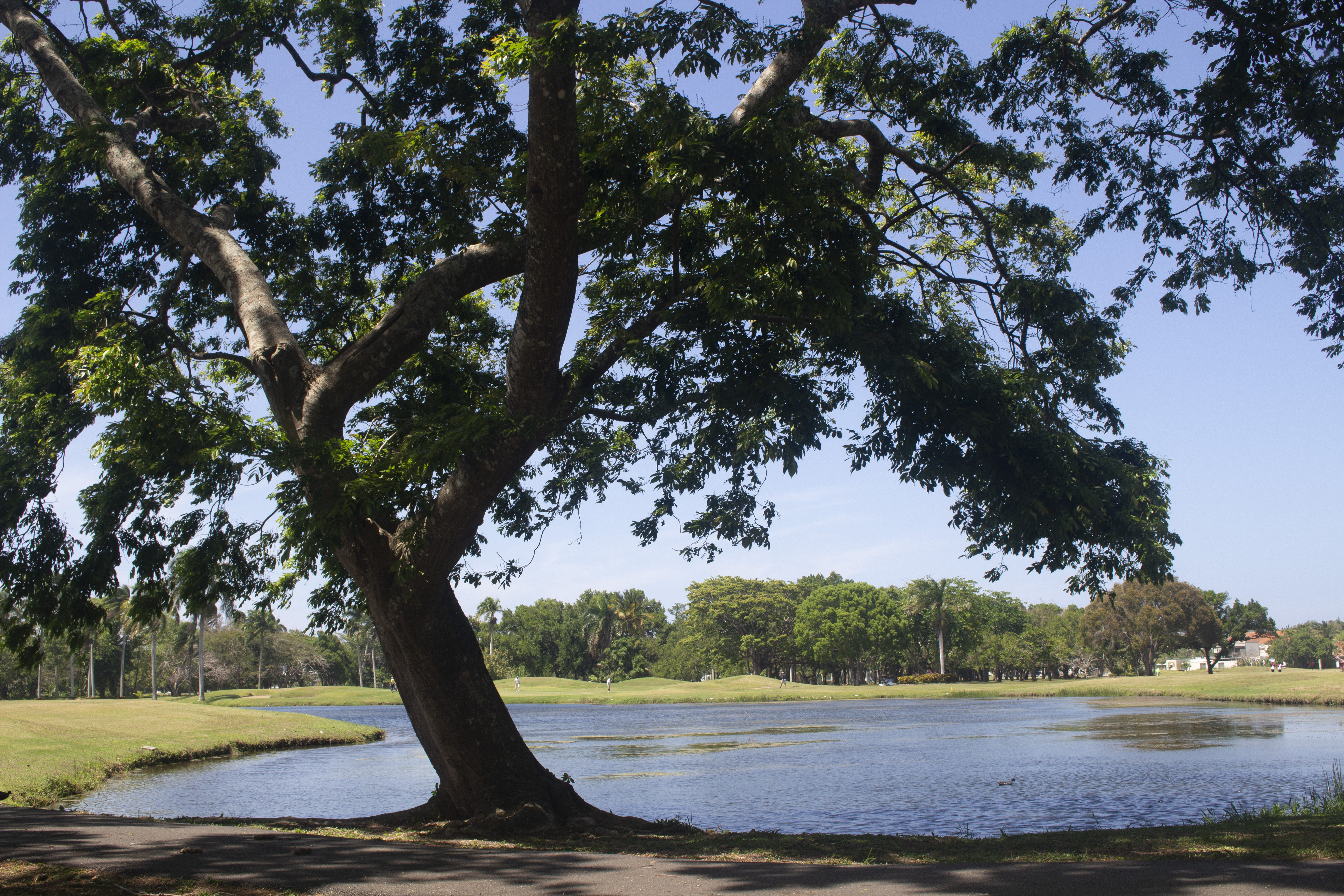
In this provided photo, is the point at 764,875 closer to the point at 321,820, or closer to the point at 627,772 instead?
the point at 321,820

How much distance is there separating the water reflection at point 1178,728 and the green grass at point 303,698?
62771 mm

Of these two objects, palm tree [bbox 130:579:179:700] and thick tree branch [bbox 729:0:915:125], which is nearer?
thick tree branch [bbox 729:0:915:125]

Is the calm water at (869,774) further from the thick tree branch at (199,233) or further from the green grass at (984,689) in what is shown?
the thick tree branch at (199,233)

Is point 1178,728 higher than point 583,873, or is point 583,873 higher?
point 583,873

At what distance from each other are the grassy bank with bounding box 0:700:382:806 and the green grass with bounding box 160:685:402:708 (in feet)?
116

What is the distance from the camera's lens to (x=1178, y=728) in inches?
1242

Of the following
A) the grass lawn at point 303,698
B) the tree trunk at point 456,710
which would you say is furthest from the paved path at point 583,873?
the grass lawn at point 303,698

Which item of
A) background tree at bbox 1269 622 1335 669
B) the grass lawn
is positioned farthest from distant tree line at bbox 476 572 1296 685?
background tree at bbox 1269 622 1335 669

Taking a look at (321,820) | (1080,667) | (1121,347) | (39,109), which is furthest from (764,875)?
(1080,667)

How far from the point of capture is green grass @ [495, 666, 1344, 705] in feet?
160

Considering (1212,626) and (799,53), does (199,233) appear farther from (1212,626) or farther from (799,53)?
(1212,626)

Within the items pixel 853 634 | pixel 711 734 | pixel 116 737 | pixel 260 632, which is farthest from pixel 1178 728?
pixel 260 632

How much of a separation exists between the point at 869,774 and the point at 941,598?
77.7 metres

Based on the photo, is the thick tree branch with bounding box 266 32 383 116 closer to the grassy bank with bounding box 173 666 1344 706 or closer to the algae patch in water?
the algae patch in water
